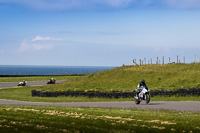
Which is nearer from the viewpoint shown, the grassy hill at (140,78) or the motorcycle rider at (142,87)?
the motorcycle rider at (142,87)

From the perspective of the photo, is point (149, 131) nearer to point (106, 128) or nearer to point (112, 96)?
point (106, 128)

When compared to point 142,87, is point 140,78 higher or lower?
higher

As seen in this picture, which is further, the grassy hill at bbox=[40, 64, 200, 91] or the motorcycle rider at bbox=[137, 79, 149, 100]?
the grassy hill at bbox=[40, 64, 200, 91]

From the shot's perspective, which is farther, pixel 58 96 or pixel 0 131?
pixel 58 96

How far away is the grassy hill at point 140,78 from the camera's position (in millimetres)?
38562

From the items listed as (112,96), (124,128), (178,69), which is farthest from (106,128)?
(178,69)

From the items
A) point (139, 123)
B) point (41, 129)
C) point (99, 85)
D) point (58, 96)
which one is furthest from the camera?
point (99, 85)

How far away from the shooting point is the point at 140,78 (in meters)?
43.6

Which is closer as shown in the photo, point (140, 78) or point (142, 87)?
point (142, 87)

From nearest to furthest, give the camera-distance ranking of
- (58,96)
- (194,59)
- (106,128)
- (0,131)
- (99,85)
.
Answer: (0,131) < (106,128) < (58,96) < (99,85) < (194,59)

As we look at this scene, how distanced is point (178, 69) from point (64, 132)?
37.0 m

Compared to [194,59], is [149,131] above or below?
below

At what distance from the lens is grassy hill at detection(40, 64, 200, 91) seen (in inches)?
1518

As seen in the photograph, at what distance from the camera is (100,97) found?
3284 cm
